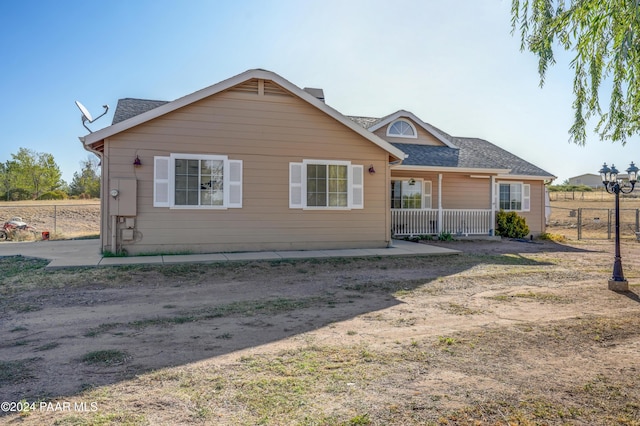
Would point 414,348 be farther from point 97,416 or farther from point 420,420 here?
point 97,416

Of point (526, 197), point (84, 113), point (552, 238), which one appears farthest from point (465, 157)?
point (84, 113)

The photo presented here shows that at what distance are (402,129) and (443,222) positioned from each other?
4520 mm

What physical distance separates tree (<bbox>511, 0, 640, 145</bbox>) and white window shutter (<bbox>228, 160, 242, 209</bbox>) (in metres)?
6.90

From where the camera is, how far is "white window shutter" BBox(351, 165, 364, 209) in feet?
36.8

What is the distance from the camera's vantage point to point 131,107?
1241 centimetres

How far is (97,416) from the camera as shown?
249cm

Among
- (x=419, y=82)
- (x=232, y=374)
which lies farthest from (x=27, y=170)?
(x=232, y=374)

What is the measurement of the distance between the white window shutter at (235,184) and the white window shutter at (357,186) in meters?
3.23

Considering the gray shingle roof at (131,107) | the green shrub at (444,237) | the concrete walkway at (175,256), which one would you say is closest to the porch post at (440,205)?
the green shrub at (444,237)

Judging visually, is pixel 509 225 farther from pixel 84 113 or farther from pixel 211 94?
pixel 84 113

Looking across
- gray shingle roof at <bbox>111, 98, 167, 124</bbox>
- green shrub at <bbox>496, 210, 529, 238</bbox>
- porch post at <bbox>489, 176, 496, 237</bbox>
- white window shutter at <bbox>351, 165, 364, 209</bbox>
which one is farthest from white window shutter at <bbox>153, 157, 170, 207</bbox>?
green shrub at <bbox>496, 210, 529, 238</bbox>

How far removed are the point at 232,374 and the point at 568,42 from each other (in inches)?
253

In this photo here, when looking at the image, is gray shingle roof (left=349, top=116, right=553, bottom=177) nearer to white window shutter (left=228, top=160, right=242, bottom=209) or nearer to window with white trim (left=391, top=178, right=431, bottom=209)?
window with white trim (left=391, top=178, right=431, bottom=209)

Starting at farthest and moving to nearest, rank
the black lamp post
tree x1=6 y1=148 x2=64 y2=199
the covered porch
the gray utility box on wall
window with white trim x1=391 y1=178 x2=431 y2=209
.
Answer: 1. tree x1=6 y1=148 x2=64 y2=199
2. window with white trim x1=391 y1=178 x2=431 y2=209
3. the covered porch
4. the gray utility box on wall
5. the black lamp post
